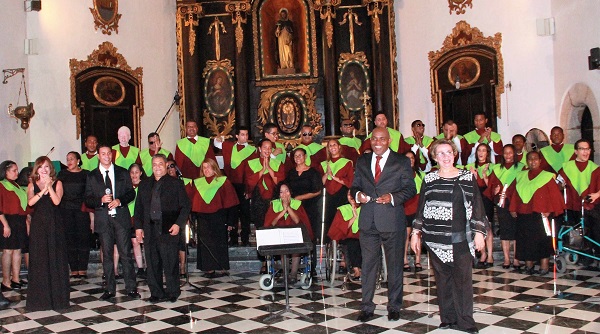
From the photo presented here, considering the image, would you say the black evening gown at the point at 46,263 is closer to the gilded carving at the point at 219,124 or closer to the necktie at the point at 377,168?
the necktie at the point at 377,168

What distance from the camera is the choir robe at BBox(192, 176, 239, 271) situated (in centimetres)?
902

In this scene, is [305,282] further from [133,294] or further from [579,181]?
[579,181]

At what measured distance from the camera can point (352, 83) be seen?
14.6m

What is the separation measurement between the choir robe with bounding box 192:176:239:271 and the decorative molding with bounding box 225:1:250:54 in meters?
6.16

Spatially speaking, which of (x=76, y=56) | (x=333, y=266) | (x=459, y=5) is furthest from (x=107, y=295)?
(x=459, y=5)

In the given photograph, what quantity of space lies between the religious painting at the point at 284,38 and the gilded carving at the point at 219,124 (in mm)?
1259

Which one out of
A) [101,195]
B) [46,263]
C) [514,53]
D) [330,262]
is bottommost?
[330,262]

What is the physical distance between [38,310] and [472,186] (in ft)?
16.3

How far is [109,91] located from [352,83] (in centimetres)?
536

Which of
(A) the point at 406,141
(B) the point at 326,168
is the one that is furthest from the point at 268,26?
(B) the point at 326,168

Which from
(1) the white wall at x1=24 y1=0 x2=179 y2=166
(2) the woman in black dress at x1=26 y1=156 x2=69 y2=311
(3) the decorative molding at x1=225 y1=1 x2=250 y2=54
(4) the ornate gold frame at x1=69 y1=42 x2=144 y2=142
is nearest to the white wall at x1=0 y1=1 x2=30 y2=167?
(1) the white wall at x1=24 y1=0 x2=179 y2=166

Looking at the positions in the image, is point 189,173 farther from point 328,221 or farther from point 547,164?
point 547,164

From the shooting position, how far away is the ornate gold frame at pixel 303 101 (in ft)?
47.8

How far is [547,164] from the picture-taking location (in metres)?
9.98
